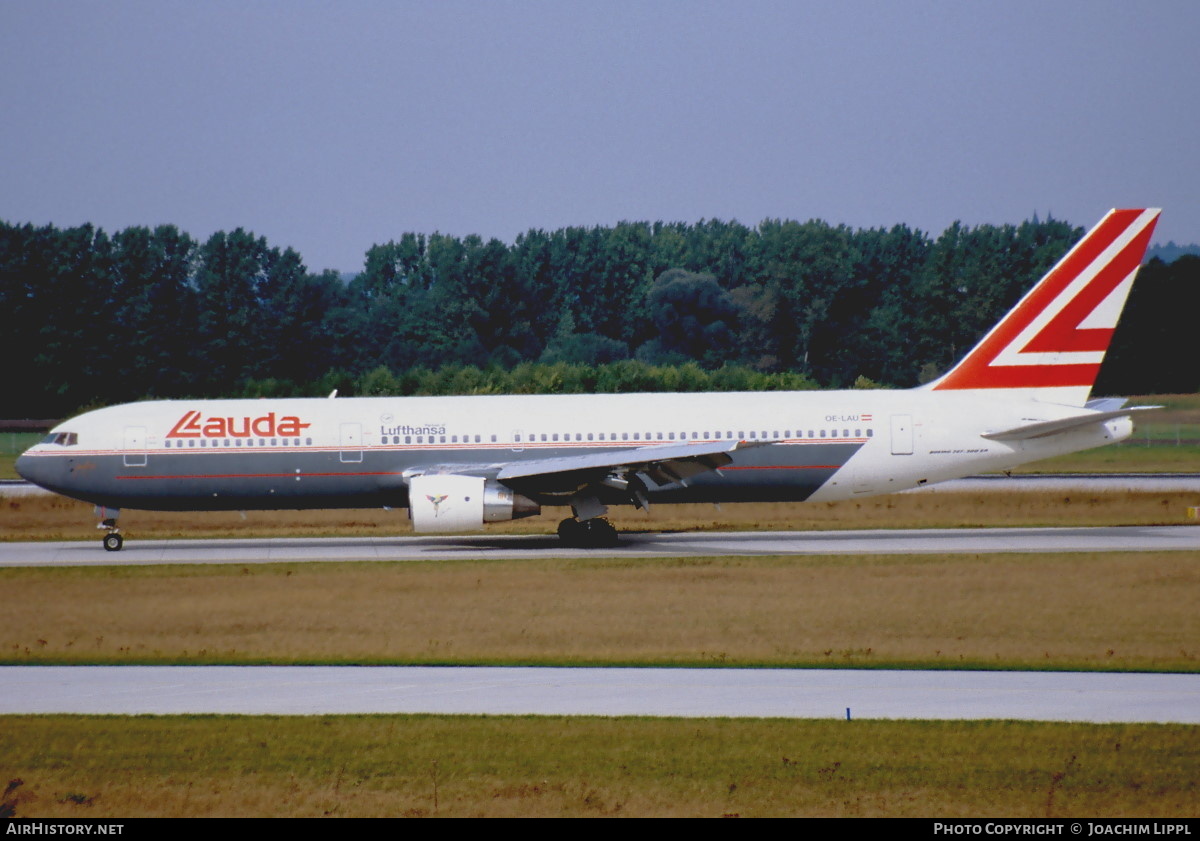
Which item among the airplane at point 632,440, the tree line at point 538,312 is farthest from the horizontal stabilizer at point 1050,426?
the tree line at point 538,312

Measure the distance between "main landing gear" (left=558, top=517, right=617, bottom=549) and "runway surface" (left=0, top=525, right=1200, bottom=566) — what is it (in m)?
0.40

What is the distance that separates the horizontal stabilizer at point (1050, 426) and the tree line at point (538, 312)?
31591 millimetres

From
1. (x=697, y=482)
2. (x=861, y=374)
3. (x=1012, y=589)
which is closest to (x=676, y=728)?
(x=1012, y=589)

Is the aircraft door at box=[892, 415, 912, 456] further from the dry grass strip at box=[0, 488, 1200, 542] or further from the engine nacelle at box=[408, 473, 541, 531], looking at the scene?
the engine nacelle at box=[408, 473, 541, 531]

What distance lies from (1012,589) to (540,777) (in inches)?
580

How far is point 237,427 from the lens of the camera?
34625 mm

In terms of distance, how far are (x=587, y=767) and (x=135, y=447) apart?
24772 mm

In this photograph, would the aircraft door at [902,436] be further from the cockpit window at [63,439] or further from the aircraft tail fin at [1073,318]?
the cockpit window at [63,439]

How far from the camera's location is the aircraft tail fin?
34.6 meters

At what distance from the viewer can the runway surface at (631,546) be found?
3141cm

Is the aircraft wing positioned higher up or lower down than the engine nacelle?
higher up

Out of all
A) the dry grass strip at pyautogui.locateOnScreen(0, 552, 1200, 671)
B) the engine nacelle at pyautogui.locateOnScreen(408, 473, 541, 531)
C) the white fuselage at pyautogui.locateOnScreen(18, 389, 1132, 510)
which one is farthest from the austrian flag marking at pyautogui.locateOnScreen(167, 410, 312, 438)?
the dry grass strip at pyautogui.locateOnScreen(0, 552, 1200, 671)

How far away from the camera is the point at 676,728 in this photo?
14.5 m
